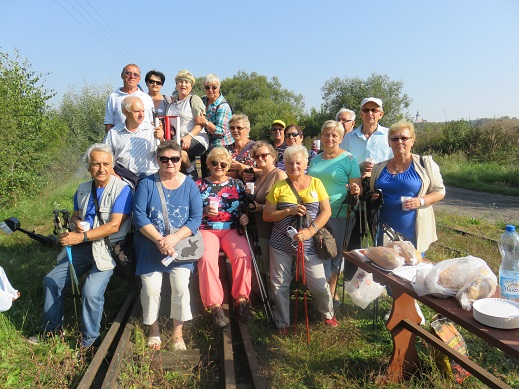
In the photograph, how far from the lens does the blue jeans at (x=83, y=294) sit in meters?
4.25

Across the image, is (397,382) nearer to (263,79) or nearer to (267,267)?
(267,267)

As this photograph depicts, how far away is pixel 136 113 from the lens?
5016 mm

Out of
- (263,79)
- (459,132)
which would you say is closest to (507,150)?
(459,132)

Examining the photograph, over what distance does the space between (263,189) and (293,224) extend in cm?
67

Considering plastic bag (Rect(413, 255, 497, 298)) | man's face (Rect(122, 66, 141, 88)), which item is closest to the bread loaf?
plastic bag (Rect(413, 255, 497, 298))

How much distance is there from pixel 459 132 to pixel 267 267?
22147 mm

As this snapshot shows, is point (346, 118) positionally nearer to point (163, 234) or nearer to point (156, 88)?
point (156, 88)

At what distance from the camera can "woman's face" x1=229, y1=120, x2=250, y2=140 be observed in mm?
5695

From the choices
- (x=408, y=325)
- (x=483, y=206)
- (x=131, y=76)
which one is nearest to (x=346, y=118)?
(x=131, y=76)

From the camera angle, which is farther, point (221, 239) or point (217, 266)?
point (221, 239)

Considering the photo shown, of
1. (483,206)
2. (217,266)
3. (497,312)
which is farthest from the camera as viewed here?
(483,206)

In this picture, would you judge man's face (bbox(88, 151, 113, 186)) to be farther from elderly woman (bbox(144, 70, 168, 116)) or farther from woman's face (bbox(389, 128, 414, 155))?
woman's face (bbox(389, 128, 414, 155))

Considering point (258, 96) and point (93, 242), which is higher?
point (258, 96)

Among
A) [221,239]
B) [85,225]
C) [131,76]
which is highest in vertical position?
[131,76]
